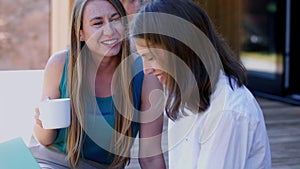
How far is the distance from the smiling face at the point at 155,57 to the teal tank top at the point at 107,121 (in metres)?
0.39

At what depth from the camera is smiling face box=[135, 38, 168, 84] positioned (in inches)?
49.4

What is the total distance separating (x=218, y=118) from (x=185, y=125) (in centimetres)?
16

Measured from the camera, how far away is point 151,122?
67.4 inches

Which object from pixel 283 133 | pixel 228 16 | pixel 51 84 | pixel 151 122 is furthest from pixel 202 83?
pixel 228 16

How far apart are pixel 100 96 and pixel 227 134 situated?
630 mm

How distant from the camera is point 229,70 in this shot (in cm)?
132

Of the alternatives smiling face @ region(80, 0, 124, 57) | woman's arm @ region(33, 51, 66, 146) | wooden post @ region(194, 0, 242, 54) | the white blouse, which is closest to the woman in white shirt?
the white blouse

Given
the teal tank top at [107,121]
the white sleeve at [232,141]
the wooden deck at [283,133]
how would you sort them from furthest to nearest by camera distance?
the wooden deck at [283,133] < the teal tank top at [107,121] < the white sleeve at [232,141]

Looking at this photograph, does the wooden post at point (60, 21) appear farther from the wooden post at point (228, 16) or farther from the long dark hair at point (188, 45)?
the long dark hair at point (188, 45)

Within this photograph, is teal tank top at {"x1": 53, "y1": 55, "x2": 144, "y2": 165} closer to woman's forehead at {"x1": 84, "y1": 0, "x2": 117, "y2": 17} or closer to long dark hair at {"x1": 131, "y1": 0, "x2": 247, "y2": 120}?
woman's forehead at {"x1": 84, "y1": 0, "x2": 117, "y2": 17}

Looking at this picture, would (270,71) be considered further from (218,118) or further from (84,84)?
Answer: (218,118)

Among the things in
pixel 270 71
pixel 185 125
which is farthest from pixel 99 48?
pixel 270 71

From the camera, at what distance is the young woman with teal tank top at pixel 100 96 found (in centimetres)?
165

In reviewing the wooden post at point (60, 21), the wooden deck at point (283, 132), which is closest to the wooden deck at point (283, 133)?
the wooden deck at point (283, 132)
